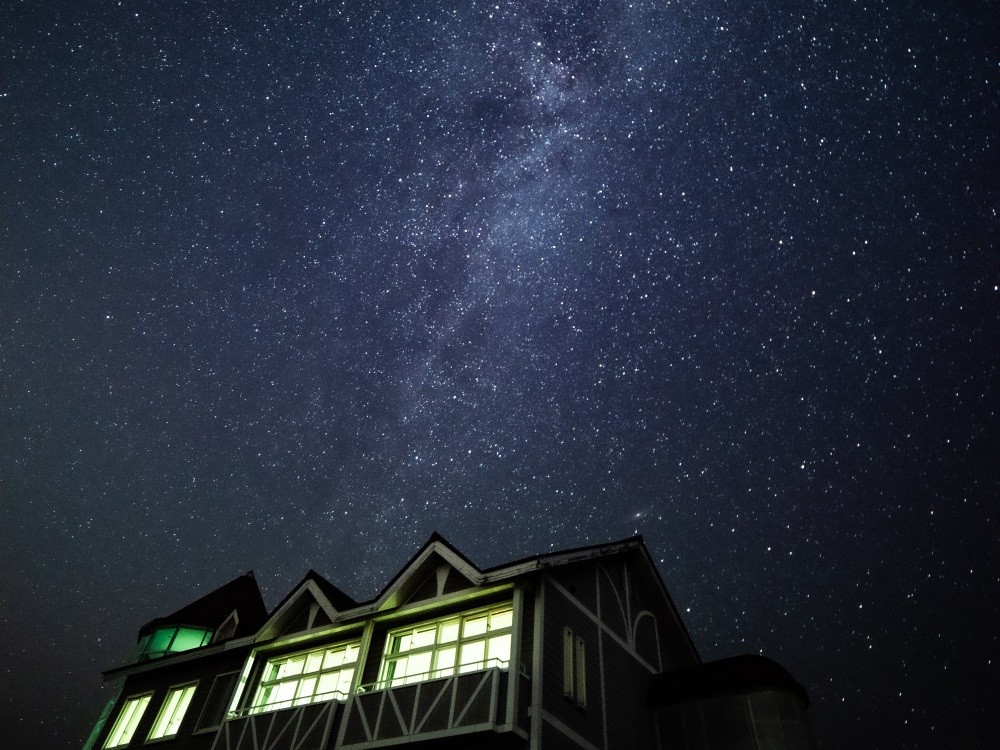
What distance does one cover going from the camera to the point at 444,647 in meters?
18.3

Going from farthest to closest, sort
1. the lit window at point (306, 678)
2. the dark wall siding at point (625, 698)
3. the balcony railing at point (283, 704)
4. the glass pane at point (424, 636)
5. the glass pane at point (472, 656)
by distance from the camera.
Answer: the lit window at point (306, 678) → the balcony railing at point (283, 704) → the glass pane at point (424, 636) → the dark wall siding at point (625, 698) → the glass pane at point (472, 656)

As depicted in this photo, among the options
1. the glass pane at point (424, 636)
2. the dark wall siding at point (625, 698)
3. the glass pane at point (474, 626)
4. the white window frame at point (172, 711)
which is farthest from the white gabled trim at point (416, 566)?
the white window frame at point (172, 711)

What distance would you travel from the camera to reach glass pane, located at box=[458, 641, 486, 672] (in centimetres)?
1738

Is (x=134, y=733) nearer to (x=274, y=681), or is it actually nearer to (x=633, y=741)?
(x=274, y=681)

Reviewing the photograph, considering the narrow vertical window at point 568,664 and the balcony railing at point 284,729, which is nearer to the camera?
the narrow vertical window at point 568,664

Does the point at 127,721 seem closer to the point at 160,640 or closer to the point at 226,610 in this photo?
the point at 160,640

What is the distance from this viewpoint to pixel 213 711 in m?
22.5

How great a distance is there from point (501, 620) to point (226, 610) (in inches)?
766

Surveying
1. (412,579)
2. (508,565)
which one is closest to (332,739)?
(412,579)

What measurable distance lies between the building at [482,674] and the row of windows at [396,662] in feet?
0.14

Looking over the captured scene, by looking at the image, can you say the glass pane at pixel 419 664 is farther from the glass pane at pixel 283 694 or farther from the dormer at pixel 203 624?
the dormer at pixel 203 624

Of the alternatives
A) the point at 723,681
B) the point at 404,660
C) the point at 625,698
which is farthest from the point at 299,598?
the point at 723,681

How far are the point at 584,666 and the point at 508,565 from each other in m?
3.23

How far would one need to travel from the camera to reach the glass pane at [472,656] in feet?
57.0
